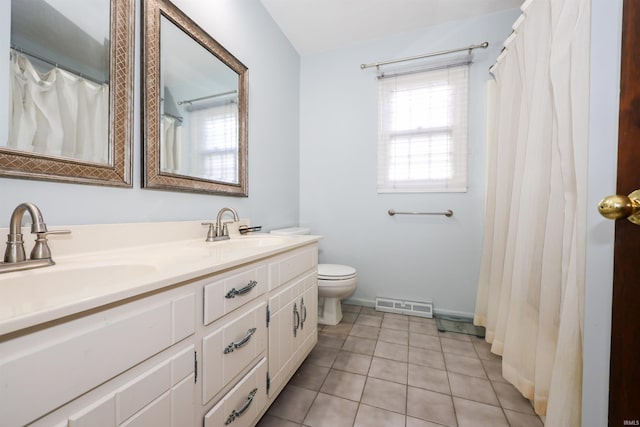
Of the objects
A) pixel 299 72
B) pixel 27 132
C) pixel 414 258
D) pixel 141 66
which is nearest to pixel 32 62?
pixel 27 132

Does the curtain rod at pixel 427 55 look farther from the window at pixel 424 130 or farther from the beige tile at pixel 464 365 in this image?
the beige tile at pixel 464 365

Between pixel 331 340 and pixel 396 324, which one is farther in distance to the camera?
pixel 396 324

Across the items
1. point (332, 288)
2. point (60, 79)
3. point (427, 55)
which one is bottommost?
point (332, 288)

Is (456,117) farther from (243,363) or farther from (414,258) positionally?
(243,363)

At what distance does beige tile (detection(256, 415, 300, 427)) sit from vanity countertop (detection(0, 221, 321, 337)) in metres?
0.75

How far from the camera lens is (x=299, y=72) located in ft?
8.34

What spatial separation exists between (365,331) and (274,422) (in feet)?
3.22

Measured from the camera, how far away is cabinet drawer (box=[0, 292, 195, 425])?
0.38m

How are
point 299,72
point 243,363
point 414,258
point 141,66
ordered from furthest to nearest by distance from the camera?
point 299,72
point 414,258
point 141,66
point 243,363

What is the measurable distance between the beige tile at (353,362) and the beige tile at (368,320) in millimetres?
439

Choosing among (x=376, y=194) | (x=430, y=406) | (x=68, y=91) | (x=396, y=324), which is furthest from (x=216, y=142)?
(x=396, y=324)

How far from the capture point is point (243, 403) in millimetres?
899

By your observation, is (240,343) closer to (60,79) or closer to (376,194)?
(60,79)

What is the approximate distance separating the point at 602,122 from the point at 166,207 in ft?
4.82
